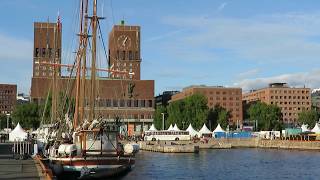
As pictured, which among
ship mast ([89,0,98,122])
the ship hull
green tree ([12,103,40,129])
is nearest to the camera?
the ship hull

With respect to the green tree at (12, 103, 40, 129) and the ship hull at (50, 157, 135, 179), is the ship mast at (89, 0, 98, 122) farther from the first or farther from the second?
the green tree at (12, 103, 40, 129)

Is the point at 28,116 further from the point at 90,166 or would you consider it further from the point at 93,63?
the point at 90,166

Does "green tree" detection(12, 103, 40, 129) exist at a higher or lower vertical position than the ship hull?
higher

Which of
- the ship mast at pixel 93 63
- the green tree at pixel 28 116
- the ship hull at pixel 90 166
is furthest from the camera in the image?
the green tree at pixel 28 116

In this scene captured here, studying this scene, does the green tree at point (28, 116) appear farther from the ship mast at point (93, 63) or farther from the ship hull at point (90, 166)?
the ship hull at point (90, 166)

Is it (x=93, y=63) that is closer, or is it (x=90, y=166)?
(x=90, y=166)

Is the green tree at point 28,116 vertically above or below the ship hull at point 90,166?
above

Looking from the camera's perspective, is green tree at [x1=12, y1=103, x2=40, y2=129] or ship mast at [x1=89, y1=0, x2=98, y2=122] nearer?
ship mast at [x1=89, y1=0, x2=98, y2=122]

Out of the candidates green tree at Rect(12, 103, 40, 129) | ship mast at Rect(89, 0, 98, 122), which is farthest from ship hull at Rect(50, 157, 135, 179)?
green tree at Rect(12, 103, 40, 129)

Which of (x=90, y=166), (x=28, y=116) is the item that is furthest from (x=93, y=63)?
(x=28, y=116)

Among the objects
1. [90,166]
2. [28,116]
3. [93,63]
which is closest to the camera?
[90,166]

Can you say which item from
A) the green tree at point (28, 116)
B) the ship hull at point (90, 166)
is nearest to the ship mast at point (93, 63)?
the ship hull at point (90, 166)

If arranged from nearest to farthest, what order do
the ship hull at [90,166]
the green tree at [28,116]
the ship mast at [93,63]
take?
the ship hull at [90,166] → the ship mast at [93,63] → the green tree at [28,116]

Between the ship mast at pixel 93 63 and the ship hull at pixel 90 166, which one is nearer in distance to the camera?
the ship hull at pixel 90 166
